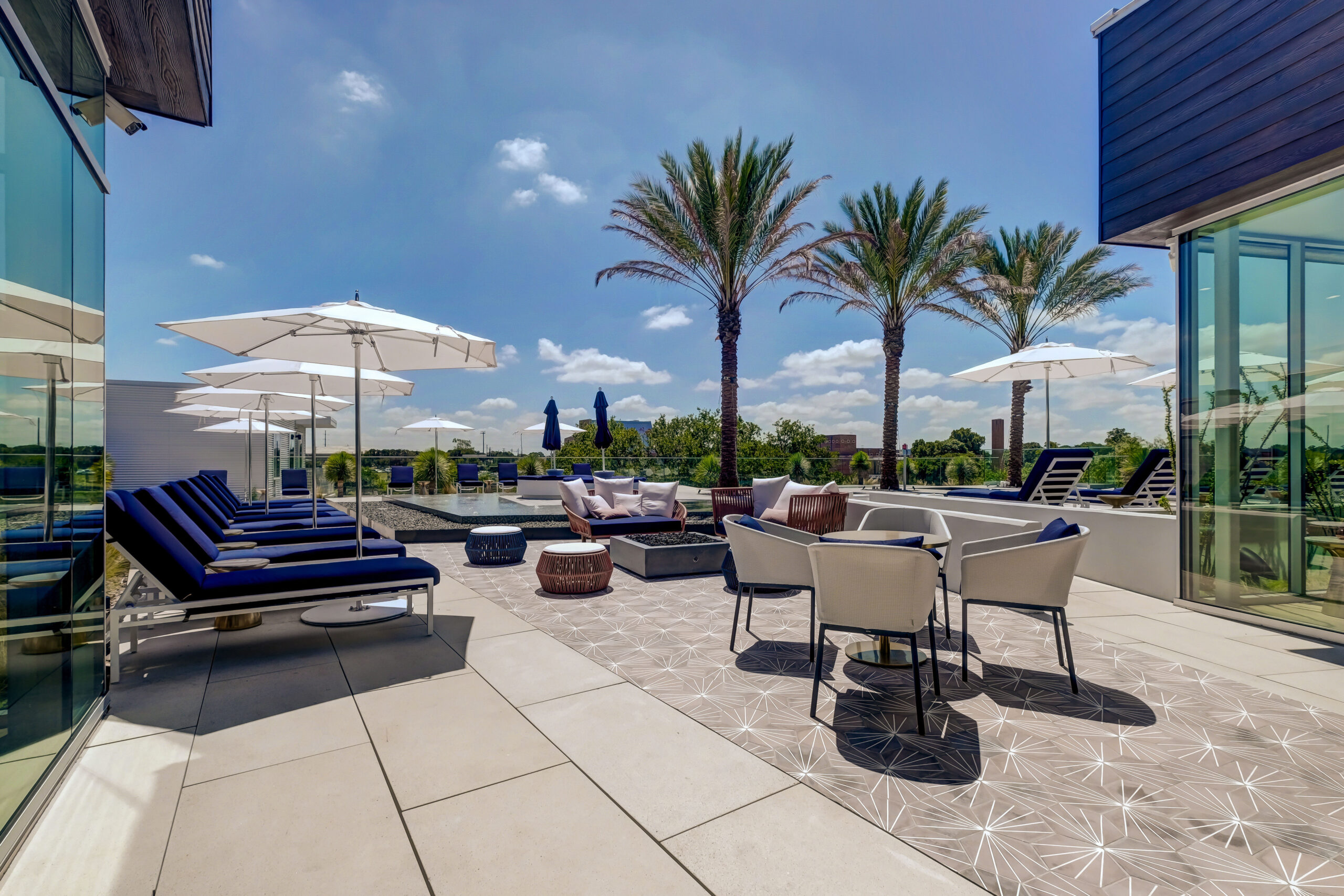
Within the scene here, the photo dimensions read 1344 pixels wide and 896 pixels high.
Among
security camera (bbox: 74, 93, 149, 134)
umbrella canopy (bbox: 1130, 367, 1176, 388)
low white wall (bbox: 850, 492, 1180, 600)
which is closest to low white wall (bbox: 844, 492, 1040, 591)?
low white wall (bbox: 850, 492, 1180, 600)

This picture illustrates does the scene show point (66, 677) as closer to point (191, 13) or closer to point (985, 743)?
point (191, 13)

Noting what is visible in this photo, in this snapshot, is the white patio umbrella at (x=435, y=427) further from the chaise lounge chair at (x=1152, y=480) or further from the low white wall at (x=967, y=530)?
the chaise lounge chair at (x=1152, y=480)

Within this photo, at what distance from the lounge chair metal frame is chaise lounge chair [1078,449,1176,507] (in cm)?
870

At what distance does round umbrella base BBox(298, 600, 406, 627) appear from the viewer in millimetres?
4461

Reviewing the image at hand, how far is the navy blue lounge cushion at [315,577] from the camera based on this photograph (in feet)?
11.7

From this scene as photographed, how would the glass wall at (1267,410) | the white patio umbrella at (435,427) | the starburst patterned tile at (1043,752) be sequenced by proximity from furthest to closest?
the white patio umbrella at (435,427) < the glass wall at (1267,410) < the starburst patterned tile at (1043,752)

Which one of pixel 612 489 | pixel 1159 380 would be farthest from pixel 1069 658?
pixel 1159 380

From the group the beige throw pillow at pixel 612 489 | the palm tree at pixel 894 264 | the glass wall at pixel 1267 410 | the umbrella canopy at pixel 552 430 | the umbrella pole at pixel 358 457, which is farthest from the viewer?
the umbrella canopy at pixel 552 430

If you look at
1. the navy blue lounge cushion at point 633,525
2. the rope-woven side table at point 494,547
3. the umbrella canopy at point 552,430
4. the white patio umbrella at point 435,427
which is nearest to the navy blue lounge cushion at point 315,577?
the rope-woven side table at point 494,547

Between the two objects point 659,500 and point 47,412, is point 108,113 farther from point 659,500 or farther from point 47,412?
point 659,500

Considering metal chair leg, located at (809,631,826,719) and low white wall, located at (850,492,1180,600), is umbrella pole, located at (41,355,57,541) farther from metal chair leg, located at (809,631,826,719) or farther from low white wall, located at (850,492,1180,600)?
low white wall, located at (850,492,1180,600)

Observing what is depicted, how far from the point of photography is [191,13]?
3.33 meters

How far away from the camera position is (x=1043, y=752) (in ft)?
8.24

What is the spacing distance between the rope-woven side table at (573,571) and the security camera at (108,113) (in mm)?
4047
